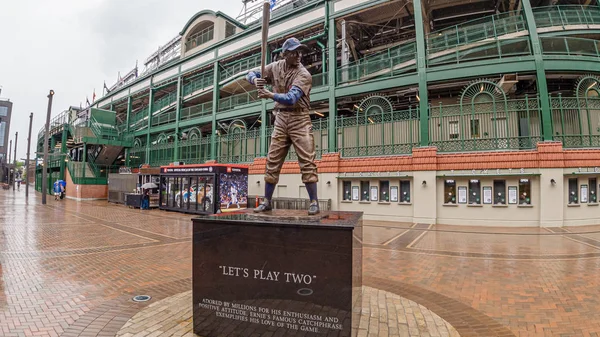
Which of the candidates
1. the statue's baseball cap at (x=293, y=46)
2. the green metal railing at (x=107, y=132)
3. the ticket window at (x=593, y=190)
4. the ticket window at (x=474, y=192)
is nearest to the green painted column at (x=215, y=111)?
the green metal railing at (x=107, y=132)

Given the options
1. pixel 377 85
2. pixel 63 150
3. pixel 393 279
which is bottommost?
pixel 393 279

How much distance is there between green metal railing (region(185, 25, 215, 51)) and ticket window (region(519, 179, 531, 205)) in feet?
86.5

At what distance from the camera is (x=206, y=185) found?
1747 cm

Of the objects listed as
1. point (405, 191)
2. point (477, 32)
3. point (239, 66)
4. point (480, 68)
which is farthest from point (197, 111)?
point (480, 68)

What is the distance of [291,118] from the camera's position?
4.87 m

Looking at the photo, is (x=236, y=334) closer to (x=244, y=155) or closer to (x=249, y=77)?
(x=249, y=77)

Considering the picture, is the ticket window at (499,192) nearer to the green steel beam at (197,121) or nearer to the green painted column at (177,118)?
the green steel beam at (197,121)

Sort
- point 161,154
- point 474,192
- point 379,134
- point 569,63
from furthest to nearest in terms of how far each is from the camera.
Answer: point 161,154 < point 379,134 < point 474,192 < point 569,63

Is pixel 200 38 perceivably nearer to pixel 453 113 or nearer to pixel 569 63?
pixel 453 113

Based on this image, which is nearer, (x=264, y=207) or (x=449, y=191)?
(x=264, y=207)

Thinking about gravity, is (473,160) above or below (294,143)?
above

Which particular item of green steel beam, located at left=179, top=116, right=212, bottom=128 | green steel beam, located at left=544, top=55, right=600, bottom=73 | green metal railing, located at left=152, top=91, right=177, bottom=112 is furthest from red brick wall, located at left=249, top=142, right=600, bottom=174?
green metal railing, located at left=152, top=91, right=177, bottom=112

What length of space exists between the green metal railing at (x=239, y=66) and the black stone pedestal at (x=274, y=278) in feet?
67.0

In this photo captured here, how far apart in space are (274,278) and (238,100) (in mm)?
21906
